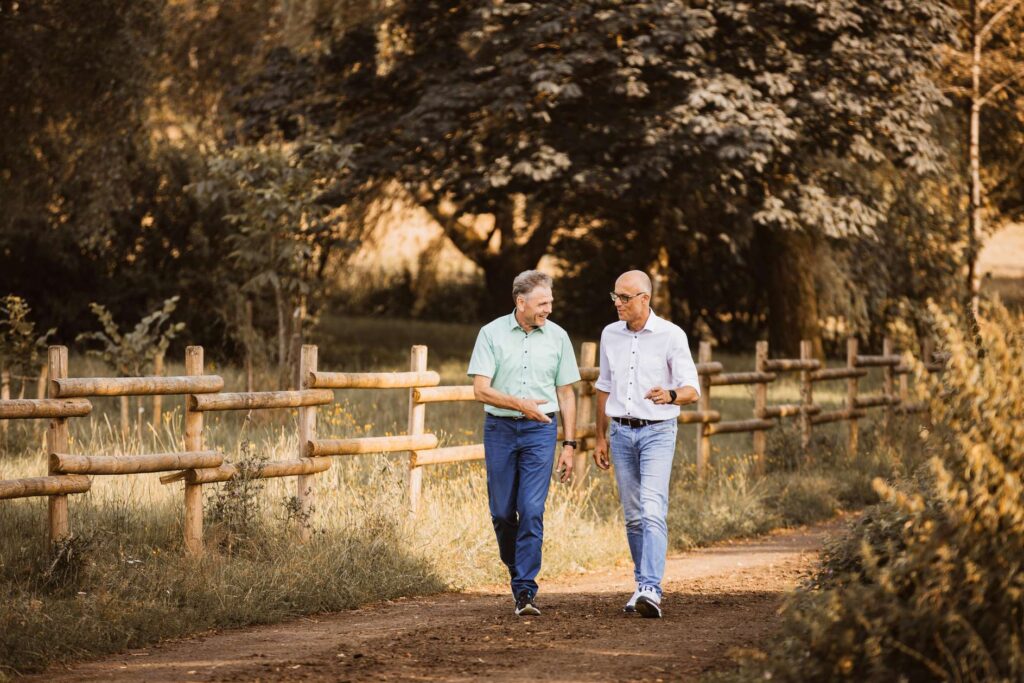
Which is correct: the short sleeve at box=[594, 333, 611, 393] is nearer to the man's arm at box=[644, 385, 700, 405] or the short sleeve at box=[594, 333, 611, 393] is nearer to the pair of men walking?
the pair of men walking

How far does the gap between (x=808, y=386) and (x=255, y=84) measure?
11580mm

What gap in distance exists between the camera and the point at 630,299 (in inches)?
303

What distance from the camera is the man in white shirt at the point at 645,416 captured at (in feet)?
25.1

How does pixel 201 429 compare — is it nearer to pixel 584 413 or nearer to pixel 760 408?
pixel 584 413

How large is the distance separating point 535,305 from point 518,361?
0.35 metres

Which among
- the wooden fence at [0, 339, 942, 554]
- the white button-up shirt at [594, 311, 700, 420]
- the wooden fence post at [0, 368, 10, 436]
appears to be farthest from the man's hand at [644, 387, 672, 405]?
the wooden fence post at [0, 368, 10, 436]

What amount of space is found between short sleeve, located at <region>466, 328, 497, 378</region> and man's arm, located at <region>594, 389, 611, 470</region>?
0.74 meters

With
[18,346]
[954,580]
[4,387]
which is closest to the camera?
[954,580]

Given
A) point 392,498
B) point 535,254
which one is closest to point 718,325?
point 535,254

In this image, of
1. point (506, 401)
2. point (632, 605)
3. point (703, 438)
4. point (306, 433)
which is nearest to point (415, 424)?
point (306, 433)

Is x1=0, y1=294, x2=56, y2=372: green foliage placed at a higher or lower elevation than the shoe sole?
higher

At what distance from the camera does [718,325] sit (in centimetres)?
3222

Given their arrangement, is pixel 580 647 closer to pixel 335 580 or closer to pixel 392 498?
pixel 335 580

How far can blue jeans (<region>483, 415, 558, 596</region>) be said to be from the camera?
767 cm
